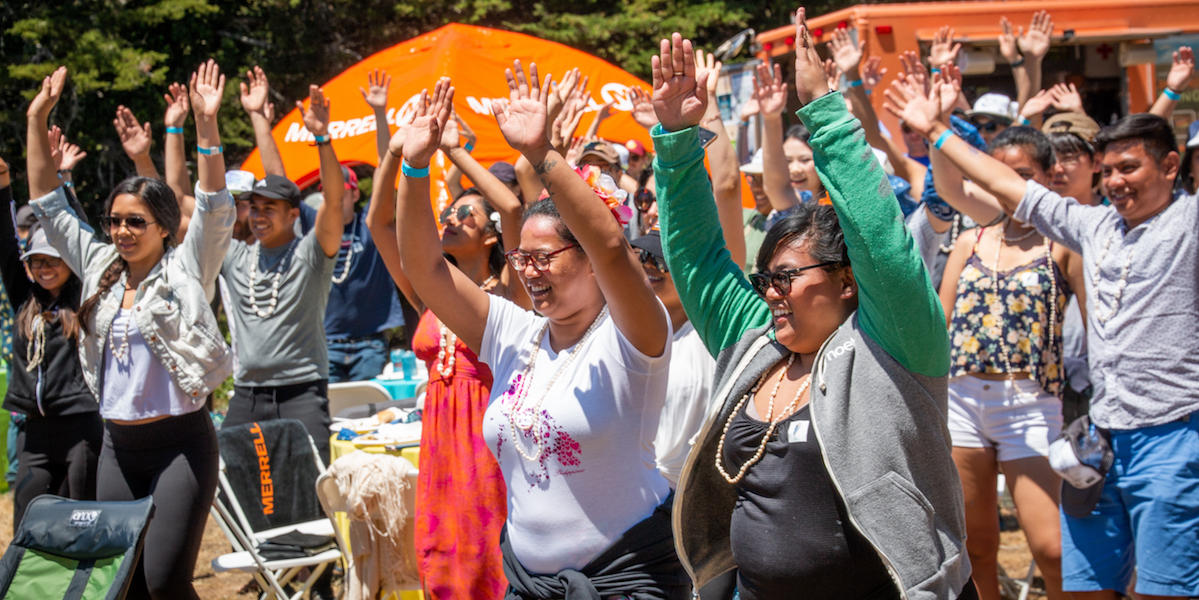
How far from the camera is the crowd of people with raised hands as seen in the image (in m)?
2.27

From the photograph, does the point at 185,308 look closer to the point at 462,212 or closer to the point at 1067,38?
the point at 462,212

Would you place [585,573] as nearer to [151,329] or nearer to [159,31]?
[151,329]

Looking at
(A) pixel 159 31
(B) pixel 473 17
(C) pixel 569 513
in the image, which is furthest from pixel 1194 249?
(A) pixel 159 31

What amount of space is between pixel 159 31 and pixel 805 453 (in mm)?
13784

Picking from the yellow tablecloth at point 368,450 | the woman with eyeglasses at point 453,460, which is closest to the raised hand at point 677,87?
the woman with eyeglasses at point 453,460

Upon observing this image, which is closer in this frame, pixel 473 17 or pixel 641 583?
pixel 641 583

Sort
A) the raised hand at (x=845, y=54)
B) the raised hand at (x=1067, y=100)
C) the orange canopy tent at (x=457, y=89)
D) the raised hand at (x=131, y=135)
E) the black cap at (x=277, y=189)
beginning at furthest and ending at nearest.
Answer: the orange canopy tent at (x=457, y=89), the raised hand at (x=1067, y=100), the black cap at (x=277, y=189), the raised hand at (x=131, y=135), the raised hand at (x=845, y=54)

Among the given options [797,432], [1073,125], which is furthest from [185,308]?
[1073,125]

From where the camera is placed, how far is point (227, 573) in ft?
18.6

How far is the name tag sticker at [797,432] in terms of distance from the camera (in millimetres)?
2285

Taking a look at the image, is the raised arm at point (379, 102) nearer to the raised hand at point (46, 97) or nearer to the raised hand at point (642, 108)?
the raised hand at point (642, 108)

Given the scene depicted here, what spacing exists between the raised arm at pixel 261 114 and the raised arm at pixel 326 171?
221 millimetres

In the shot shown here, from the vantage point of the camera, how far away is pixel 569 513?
2676 mm

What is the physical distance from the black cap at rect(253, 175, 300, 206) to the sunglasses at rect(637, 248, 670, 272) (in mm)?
2486
